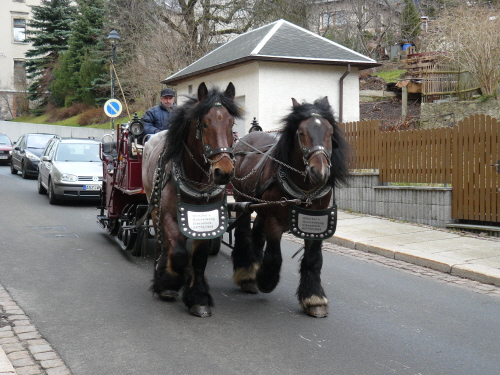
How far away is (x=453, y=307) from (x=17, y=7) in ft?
221

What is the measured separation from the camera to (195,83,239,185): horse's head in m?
5.20

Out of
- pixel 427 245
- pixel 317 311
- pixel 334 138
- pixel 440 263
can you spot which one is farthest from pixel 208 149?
pixel 427 245

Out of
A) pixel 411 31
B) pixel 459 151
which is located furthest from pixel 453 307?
pixel 411 31

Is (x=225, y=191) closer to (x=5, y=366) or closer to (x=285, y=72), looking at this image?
(x=5, y=366)

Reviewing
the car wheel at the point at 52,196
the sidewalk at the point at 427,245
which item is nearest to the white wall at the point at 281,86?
the car wheel at the point at 52,196

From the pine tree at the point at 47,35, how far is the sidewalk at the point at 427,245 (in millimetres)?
41656

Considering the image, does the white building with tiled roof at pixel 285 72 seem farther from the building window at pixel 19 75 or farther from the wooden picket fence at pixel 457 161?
the building window at pixel 19 75

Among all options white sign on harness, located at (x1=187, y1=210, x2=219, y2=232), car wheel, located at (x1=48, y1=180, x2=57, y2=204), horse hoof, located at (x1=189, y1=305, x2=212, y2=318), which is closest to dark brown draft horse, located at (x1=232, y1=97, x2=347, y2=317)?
white sign on harness, located at (x1=187, y1=210, x2=219, y2=232)

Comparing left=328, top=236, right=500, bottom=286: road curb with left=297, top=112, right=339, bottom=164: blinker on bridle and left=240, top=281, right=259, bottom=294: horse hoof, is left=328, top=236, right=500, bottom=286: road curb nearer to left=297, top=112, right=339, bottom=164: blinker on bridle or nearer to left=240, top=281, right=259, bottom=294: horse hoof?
left=240, top=281, right=259, bottom=294: horse hoof

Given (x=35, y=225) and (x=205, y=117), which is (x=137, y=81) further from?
(x=205, y=117)

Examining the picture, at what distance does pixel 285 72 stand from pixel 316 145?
55.2 feet

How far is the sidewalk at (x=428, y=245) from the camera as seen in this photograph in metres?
8.09

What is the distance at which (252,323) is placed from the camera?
5664mm

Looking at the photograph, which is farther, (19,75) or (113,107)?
(19,75)
